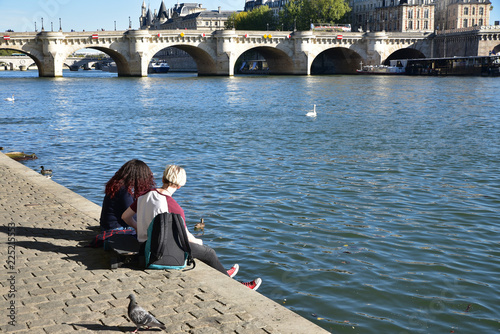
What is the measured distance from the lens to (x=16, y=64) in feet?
442

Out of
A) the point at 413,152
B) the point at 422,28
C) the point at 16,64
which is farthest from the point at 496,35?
the point at 16,64

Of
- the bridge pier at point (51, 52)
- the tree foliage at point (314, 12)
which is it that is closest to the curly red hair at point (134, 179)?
the bridge pier at point (51, 52)

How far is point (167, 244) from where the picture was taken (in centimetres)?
611

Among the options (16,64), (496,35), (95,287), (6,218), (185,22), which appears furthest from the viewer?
(185,22)

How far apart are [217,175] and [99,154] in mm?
4908

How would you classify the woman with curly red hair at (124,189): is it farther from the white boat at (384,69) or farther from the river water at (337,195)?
the white boat at (384,69)

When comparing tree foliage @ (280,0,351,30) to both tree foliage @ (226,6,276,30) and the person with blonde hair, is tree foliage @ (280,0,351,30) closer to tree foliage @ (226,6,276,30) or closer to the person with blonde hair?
tree foliage @ (226,6,276,30)

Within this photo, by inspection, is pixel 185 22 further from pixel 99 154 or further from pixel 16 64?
pixel 99 154

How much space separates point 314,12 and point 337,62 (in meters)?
8.64

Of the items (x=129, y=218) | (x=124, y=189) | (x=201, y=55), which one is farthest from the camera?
(x=201, y=55)

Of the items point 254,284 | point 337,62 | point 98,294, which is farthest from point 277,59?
point 98,294

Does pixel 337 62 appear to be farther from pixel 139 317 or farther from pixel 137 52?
pixel 139 317

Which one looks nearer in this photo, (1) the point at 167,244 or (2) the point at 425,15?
(1) the point at 167,244

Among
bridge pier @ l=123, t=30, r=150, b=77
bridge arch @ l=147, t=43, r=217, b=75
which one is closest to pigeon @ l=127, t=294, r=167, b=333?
bridge pier @ l=123, t=30, r=150, b=77
